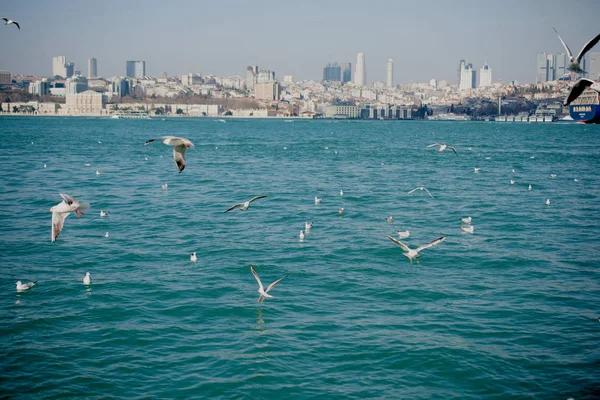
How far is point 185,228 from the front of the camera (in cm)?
1602

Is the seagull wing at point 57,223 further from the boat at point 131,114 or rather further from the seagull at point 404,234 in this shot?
the boat at point 131,114

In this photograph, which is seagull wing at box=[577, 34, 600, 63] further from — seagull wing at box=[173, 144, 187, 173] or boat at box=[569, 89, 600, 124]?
seagull wing at box=[173, 144, 187, 173]

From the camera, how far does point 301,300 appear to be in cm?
1036

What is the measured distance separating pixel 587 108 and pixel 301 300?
5.88 meters

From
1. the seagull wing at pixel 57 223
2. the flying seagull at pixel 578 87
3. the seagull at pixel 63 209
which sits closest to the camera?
the flying seagull at pixel 578 87

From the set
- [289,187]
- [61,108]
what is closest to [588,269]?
[289,187]

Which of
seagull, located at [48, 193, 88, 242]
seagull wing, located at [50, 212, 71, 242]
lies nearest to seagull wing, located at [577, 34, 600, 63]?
seagull, located at [48, 193, 88, 242]

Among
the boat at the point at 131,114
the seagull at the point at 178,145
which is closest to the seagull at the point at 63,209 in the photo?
the seagull at the point at 178,145

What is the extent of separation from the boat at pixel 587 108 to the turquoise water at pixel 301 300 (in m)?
3.20

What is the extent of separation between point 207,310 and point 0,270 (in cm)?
478

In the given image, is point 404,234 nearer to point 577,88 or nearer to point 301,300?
point 301,300

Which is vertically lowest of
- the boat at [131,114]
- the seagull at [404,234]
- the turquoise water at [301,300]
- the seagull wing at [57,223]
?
the turquoise water at [301,300]

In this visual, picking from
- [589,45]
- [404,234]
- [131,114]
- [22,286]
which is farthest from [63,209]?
[131,114]

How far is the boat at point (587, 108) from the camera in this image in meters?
9.61
